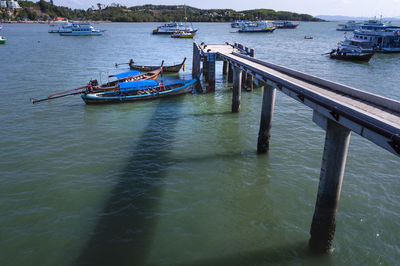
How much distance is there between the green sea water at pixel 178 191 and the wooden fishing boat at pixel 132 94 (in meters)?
2.49

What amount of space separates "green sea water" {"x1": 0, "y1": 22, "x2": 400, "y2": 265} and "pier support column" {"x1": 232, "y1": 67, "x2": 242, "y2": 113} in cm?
81

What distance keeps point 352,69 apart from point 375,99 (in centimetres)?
4569

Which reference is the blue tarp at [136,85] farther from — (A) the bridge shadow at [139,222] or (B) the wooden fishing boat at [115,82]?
(A) the bridge shadow at [139,222]

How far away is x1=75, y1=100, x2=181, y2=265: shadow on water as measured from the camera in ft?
34.5

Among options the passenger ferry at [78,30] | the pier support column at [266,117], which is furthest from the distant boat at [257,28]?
the pier support column at [266,117]

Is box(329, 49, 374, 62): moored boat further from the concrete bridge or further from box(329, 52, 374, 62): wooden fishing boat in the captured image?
the concrete bridge

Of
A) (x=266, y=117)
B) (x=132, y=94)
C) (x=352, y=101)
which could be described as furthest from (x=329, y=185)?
(x=132, y=94)

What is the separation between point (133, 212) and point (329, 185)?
8.22 m

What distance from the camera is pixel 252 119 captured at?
24.5m

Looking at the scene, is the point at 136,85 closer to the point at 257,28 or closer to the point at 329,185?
the point at 329,185

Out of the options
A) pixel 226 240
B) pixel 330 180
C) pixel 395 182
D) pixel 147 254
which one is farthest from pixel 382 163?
pixel 147 254

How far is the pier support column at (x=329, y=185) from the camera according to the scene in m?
9.02

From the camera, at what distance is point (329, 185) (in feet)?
31.5

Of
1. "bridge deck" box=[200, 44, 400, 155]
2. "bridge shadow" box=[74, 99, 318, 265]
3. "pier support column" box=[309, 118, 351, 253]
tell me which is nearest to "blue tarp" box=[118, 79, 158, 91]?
"bridge shadow" box=[74, 99, 318, 265]
